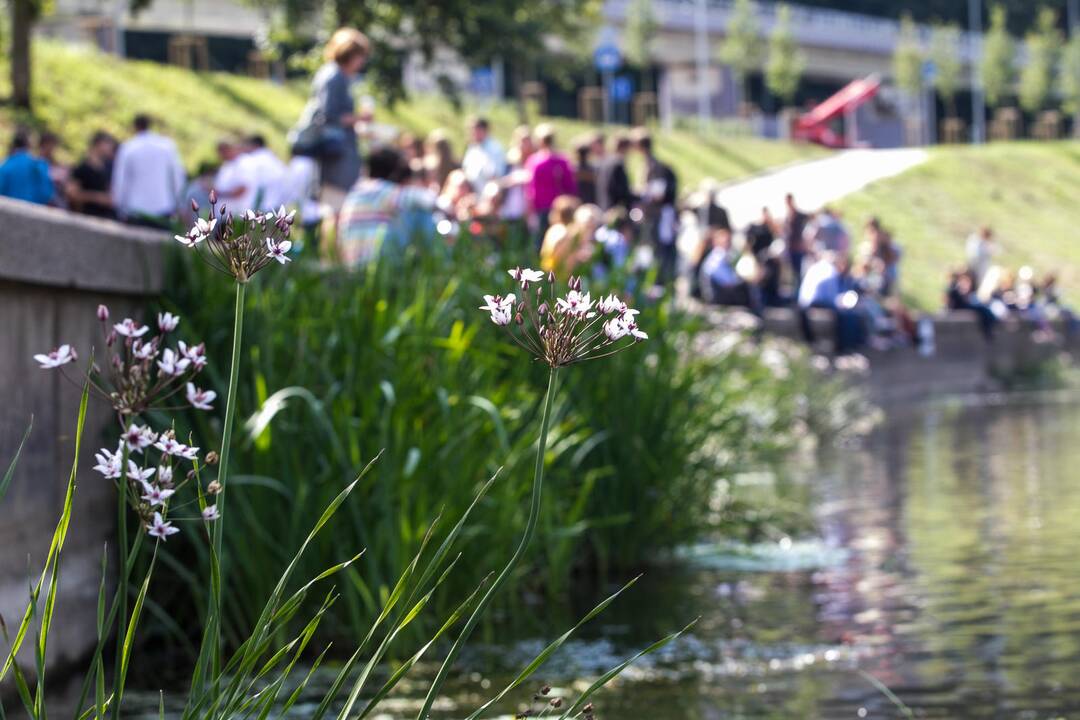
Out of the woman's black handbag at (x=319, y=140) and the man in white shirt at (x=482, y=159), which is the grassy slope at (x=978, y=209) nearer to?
the man in white shirt at (x=482, y=159)

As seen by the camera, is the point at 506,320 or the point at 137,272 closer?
the point at 506,320

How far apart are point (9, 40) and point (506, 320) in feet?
94.2

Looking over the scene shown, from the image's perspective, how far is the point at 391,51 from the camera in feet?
89.6

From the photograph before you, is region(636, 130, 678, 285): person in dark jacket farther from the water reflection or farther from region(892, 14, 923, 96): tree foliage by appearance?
region(892, 14, 923, 96): tree foliage

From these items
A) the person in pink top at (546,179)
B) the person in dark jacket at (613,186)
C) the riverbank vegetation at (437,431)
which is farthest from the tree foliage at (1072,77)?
the riverbank vegetation at (437,431)

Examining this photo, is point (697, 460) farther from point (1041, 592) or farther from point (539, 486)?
point (539, 486)

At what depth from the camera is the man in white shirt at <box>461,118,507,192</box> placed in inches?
619

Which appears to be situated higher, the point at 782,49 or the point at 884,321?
the point at 782,49

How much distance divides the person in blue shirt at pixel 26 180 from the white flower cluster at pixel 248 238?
8557 mm

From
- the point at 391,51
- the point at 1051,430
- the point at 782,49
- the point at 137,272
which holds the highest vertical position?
the point at 782,49

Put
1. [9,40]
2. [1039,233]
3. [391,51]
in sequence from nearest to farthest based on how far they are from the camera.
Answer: [391,51] → [9,40] → [1039,233]

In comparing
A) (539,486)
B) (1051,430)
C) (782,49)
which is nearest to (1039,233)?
(782,49)

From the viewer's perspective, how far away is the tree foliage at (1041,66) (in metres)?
68.5

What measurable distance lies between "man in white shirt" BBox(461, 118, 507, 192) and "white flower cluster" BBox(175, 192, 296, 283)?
43.1 ft
